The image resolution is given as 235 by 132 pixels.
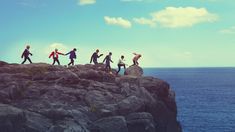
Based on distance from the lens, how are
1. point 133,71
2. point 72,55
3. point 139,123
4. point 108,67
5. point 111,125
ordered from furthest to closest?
point 133,71 < point 108,67 < point 72,55 < point 139,123 < point 111,125

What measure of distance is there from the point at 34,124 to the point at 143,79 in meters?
17.0

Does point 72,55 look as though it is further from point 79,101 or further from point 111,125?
point 111,125

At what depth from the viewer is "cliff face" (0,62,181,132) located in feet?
121

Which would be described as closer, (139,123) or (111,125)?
(111,125)

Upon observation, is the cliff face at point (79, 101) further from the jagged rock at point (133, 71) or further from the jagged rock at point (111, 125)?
the jagged rock at point (133, 71)

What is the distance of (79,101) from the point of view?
41.8m

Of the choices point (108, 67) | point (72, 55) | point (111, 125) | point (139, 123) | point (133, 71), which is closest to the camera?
point (111, 125)

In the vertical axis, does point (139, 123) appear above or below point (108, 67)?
below

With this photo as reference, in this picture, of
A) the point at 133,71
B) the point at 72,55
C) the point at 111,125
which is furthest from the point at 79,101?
the point at 133,71

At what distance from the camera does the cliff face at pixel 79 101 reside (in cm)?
3697

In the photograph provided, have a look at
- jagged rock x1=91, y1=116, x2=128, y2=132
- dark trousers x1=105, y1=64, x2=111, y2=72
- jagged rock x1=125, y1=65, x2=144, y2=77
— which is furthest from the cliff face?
jagged rock x1=125, y1=65, x2=144, y2=77

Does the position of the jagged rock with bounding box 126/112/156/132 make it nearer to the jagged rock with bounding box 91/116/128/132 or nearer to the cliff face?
the cliff face

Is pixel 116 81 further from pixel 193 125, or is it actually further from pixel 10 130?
pixel 193 125

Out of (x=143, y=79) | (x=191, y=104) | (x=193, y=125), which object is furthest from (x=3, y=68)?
(x=191, y=104)
